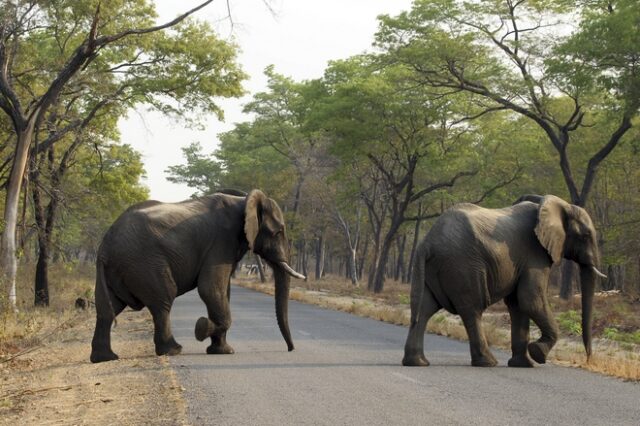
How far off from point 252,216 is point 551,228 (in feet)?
15.5

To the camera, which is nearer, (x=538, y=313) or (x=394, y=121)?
(x=538, y=313)

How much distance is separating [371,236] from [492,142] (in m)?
40.1

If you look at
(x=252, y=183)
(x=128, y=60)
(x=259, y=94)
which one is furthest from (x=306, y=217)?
(x=128, y=60)

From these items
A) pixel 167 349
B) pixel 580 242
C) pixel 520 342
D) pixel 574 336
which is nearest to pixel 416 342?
pixel 520 342

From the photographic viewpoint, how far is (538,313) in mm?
12664

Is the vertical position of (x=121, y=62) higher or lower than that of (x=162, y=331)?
higher

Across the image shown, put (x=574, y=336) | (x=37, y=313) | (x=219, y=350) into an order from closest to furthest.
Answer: (x=219, y=350)
(x=574, y=336)
(x=37, y=313)

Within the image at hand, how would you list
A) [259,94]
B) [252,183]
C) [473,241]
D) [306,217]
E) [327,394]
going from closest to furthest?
[327,394]
[473,241]
[259,94]
[252,183]
[306,217]

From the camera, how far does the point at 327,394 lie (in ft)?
31.6

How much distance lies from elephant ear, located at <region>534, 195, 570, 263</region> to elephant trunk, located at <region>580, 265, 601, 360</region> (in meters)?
0.56

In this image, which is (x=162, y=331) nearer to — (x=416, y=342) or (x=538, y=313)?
(x=416, y=342)

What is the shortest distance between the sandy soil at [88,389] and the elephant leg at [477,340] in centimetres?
440

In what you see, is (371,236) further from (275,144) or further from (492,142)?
(492,142)

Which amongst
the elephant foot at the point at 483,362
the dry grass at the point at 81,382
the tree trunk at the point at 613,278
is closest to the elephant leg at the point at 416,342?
the elephant foot at the point at 483,362
